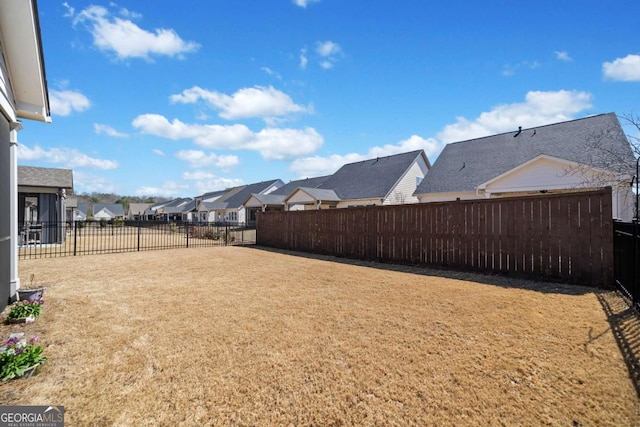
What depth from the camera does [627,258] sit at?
504 centimetres

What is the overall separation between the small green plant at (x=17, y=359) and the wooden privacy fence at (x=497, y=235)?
816 cm

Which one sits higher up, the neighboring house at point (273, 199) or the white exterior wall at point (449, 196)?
the neighboring house at point (273, 199)

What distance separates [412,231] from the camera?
30.0 feet

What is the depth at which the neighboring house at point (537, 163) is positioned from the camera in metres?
11.7

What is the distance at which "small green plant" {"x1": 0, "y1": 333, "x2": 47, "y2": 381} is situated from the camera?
2820mm

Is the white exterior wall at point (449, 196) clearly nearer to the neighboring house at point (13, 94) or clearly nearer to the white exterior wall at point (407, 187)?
the white exterior wall at point (407, 187)

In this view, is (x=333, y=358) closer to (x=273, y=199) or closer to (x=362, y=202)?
(x=362, y=202)

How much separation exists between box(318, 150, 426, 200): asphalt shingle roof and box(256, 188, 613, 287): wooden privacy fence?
1185 centimetres

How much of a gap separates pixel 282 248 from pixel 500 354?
12.0 metres

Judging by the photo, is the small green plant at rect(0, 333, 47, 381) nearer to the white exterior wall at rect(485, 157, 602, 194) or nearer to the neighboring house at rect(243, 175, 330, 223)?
the white exterior wall at rect(485, 157, 602, 194)

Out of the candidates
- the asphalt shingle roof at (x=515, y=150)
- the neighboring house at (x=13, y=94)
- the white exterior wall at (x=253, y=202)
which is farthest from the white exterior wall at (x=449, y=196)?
the white exterior wall at (x=253, y=202)

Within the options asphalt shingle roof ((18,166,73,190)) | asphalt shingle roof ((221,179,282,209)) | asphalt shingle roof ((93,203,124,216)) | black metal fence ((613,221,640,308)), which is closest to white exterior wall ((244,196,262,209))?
asphalt shingle roof ((221,179,282,209))

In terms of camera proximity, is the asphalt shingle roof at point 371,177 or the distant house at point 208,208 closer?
the asphalt shingle roof at point 371,177

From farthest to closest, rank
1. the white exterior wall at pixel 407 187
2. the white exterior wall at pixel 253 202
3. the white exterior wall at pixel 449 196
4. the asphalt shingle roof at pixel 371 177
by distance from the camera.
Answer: the white exterior wall at pixel 253 202, the asphalt shingle roof at pixel 371 177, the white exterior wall at pixel 407 187, the white exterior wall at pixel 449 196
